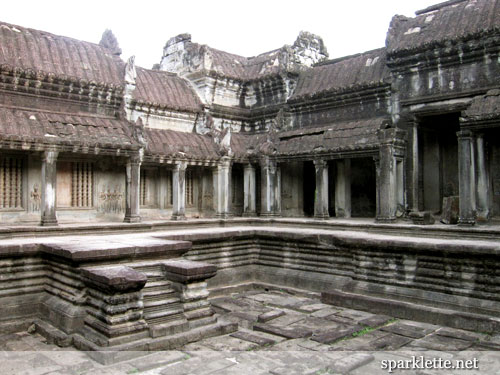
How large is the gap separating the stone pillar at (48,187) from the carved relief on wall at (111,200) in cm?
235

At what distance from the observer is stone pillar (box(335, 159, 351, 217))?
49.8 ft

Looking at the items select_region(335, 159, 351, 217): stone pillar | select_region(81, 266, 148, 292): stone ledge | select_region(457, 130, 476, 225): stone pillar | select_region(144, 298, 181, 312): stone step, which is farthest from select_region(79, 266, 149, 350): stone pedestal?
select_region(335, 159, 351, 217): stone pillar

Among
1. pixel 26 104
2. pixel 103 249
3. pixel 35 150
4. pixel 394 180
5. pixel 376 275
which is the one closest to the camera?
pixel 103 249

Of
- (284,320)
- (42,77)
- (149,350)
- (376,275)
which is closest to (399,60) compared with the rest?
(376,275)

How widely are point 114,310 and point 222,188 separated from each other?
28.7 feet

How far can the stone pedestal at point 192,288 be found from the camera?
7.11 m

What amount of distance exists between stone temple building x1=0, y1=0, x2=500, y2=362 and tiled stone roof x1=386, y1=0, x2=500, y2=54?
5cm

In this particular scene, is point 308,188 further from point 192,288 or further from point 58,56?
point 192,288

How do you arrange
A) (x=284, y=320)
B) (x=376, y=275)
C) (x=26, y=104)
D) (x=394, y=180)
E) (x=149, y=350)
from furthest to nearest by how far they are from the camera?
1. (x=394, y=180)
2. (x=26, y=104)
3. (x=376, y=275)
4. (x=284, y=320)
5. (x=149, y=350)

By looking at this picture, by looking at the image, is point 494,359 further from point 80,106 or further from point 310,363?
point 80,106

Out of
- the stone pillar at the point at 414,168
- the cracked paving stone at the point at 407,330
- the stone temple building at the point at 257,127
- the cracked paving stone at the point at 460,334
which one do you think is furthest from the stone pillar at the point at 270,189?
the cracked paving stone at the point at 460,334

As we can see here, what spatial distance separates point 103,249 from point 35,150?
4826 millimetres

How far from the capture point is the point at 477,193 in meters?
12.1

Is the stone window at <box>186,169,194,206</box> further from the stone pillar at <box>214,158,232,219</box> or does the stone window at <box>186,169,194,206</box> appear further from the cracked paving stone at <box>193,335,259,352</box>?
the cracked paving stone at <box>193,335,259,352</box>
